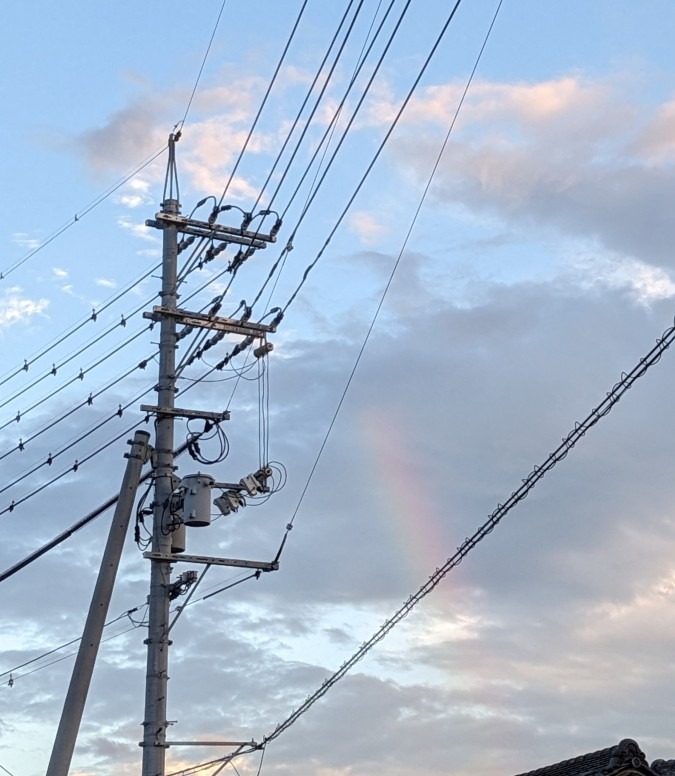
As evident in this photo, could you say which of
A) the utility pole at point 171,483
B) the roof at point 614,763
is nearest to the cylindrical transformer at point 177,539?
the utility pole at point 171,483

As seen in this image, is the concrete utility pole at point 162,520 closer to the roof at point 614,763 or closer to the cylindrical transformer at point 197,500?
the cylindrical transformer at point 197,500

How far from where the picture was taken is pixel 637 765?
2608cm

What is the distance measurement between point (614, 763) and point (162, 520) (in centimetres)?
968

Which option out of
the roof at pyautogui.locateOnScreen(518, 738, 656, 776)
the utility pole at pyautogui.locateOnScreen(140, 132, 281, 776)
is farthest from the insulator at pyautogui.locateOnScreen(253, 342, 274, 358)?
the roof at pyautogui.locateOnScreen(518, 738, 656, 776)

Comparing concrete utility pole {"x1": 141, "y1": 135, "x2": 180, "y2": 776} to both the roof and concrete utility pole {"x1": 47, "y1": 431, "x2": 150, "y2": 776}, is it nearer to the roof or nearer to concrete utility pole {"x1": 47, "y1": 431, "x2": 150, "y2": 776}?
concrete utility pole {"x1": 47, "y1": 431, "x2": 150, "y2": 776}

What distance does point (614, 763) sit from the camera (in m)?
26.1

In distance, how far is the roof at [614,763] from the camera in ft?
85.4

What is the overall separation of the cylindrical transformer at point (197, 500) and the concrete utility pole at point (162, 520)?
63cm

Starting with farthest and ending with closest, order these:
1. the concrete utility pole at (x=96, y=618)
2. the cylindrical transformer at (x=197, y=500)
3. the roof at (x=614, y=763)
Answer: the cylindrical transformer at (x=197, y=500)
the concrete utility pole at (x=96, y=618)
the roof at (x=614, y=763)

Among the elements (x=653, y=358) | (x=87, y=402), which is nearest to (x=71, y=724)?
(x=87, y=402)

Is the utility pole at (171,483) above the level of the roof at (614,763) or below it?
above

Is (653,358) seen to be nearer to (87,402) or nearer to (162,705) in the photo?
(162,705)

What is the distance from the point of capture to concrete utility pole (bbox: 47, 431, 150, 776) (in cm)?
2791

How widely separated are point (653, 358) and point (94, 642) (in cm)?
1202
